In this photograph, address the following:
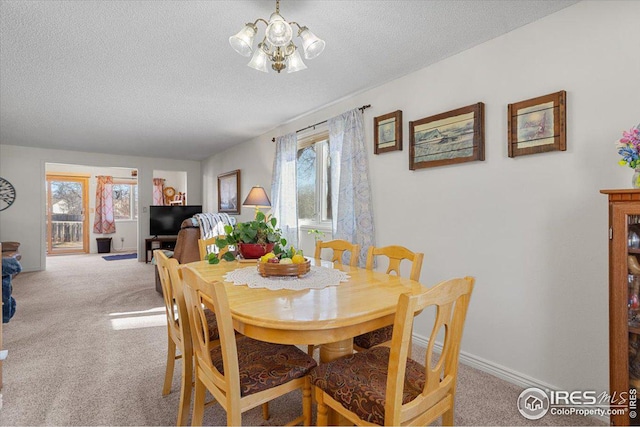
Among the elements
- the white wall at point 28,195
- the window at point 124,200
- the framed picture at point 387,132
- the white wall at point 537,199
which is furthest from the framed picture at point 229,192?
the window at point 124,200

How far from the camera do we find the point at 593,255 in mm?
1805

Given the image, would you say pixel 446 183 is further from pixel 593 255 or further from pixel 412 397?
pixel 412 397

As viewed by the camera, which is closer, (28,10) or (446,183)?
(28,10)

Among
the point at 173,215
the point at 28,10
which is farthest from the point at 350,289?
the point at 173,215

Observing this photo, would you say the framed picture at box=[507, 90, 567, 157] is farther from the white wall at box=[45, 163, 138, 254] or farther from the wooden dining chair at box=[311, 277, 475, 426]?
the white wall at box=[45, 163, 138, 254]

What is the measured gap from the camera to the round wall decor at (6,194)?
18.9 ft

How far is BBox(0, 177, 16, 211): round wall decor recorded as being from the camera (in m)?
5.77

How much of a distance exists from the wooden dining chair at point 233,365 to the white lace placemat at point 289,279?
277mm

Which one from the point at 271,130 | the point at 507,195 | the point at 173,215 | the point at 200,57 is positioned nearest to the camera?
the point at 507,195

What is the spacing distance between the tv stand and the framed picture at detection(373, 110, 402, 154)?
17.8 ft

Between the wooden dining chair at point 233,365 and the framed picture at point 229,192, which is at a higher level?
the framed picture at point 229,192

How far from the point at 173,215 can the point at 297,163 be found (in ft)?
13.5

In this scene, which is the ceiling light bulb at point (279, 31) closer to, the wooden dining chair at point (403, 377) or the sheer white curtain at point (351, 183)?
the wooden dining chair at point (403, 377)

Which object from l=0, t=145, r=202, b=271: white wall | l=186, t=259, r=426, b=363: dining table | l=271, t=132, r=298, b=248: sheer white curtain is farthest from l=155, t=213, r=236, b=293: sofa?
l=0, t=145, r=202, b=271: white wall
